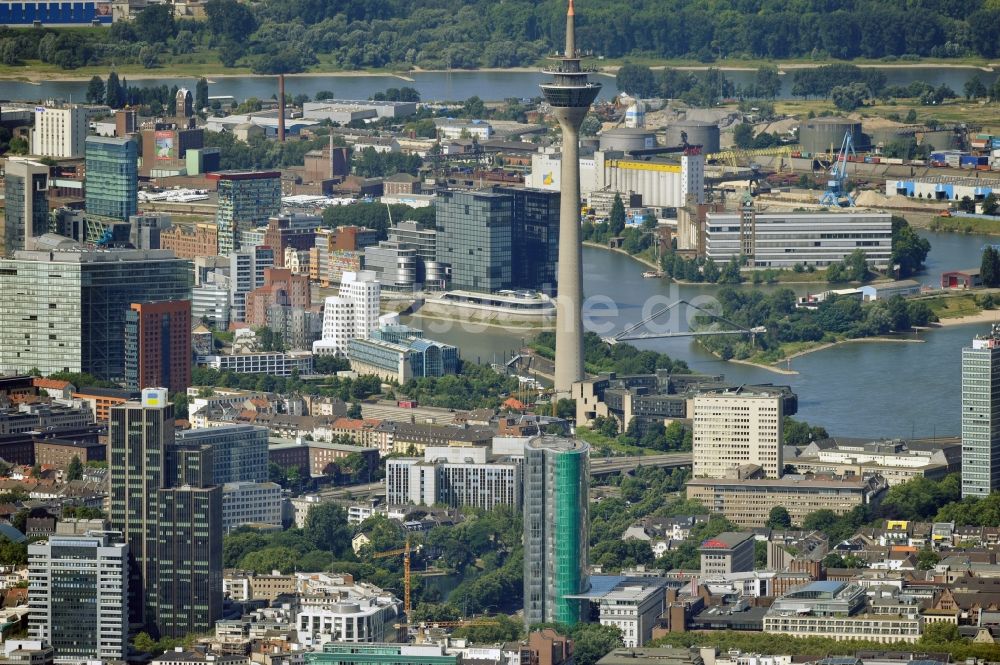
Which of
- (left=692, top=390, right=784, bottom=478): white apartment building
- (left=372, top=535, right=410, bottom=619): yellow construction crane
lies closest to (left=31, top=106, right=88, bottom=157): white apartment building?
(left=692, top=390, right=784, bottom=478): white apartment building

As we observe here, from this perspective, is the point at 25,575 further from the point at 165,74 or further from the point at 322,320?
the point at 165,74

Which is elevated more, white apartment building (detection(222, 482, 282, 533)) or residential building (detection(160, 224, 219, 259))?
residential building (detection(160, 224, 219, 259))

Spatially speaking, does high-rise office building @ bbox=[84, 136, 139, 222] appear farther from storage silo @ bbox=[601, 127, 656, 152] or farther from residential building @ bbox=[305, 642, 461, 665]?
residential building @ bbox=[305, 642, 461, 665]

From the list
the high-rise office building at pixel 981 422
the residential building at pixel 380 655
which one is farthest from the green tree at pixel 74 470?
the high-rise office building at pixel 981 422

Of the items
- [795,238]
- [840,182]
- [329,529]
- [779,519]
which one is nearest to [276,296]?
[795,238]

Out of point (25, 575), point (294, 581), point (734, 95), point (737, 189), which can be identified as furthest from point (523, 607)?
point (734, 95)

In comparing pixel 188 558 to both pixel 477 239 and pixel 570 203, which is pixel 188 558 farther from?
pixel 477 239
